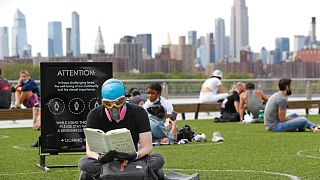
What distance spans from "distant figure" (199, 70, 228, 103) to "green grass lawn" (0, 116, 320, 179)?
6.21 meters

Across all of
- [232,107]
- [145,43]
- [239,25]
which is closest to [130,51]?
[145,43]

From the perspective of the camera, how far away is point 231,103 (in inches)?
942

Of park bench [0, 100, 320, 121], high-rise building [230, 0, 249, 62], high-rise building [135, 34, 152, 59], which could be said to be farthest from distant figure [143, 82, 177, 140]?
high-rise building [230, 0, 249, 62]

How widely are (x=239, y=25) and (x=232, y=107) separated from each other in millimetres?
142854

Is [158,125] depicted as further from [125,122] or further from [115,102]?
[115,102]

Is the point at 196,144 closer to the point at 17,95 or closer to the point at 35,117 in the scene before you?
the point at 35,117

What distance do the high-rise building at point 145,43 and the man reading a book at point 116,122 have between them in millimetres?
102778

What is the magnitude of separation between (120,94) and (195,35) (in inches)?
5621

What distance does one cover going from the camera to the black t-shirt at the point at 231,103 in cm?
2366

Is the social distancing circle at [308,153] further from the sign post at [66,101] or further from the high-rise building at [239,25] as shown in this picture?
the high-rise building at [239,25]

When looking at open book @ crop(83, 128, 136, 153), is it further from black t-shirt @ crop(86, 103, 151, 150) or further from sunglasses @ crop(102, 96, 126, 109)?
sunglasses @ crop(102, 96, 126, 109)

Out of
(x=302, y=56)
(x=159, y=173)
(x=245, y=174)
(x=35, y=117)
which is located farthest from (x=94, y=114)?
(x=302, y=56)

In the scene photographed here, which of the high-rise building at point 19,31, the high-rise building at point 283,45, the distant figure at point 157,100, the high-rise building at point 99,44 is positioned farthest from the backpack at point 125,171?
the high-rise building at point 283,45

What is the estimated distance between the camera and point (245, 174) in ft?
35.5
